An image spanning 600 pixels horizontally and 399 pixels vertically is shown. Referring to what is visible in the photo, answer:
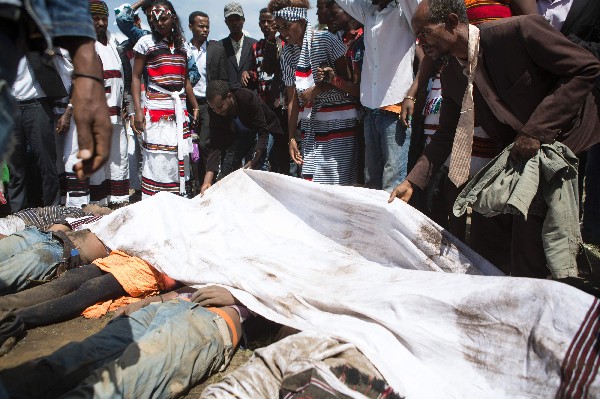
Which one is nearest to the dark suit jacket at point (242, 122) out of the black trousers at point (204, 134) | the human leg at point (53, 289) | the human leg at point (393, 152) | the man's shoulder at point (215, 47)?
the black trousers at point (204, 134)

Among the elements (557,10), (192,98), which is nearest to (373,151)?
(557,10)

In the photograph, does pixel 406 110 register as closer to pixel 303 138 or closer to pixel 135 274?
pixel 303 138

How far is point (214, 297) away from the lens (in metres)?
2.80

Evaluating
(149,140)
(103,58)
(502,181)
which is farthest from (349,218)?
(103,58)

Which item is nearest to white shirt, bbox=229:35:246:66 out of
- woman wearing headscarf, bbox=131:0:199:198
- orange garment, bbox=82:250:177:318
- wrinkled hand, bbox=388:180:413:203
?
woman wearing headscarf, bbox=131:0:199:198

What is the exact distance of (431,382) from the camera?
2043mm

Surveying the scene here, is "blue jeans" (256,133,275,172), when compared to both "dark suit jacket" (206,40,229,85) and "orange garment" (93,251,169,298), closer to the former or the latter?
"dark suit jacket" (206,40,229,85)

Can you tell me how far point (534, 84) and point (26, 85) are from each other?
4.64 meters

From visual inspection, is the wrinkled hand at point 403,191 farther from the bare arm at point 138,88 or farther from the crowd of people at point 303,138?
the bare arm at point 138,88

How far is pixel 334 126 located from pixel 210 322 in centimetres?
245

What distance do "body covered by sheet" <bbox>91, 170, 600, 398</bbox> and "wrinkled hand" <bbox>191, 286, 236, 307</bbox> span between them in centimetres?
10

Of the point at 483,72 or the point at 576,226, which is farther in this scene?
the point at 483,72

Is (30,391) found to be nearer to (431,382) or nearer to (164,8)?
(431,382)

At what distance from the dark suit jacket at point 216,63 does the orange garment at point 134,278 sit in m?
3.69
